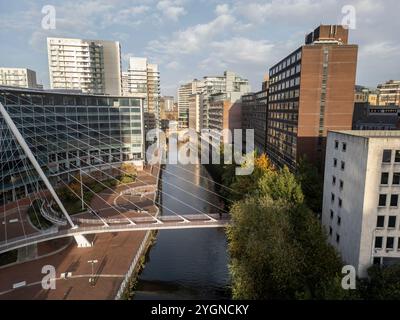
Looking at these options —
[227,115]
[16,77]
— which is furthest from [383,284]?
[16,77]

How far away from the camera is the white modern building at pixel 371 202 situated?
19375mm

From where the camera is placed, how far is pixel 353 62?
38.0 m

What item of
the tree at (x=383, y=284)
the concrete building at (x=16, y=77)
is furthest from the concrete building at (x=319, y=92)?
the concrete building at (x=16, y=77)

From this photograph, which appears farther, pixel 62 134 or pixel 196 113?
pixel 196 113

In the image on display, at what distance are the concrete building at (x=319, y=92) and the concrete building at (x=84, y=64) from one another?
2493 inches

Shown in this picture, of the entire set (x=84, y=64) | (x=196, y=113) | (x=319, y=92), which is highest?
(x=84, y=64)

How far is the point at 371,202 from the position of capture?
19734 millimetres

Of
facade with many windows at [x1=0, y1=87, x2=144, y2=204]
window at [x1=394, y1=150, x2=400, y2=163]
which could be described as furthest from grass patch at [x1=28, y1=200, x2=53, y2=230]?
window at [x1=394, y1=150, x2=400, y2=163]

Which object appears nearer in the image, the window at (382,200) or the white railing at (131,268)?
the window at (382,200)

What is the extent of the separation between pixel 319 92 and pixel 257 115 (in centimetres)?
2996

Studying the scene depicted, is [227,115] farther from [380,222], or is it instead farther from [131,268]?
[380,222]

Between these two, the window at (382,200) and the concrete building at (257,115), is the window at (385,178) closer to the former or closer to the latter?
the window at (382,200)
